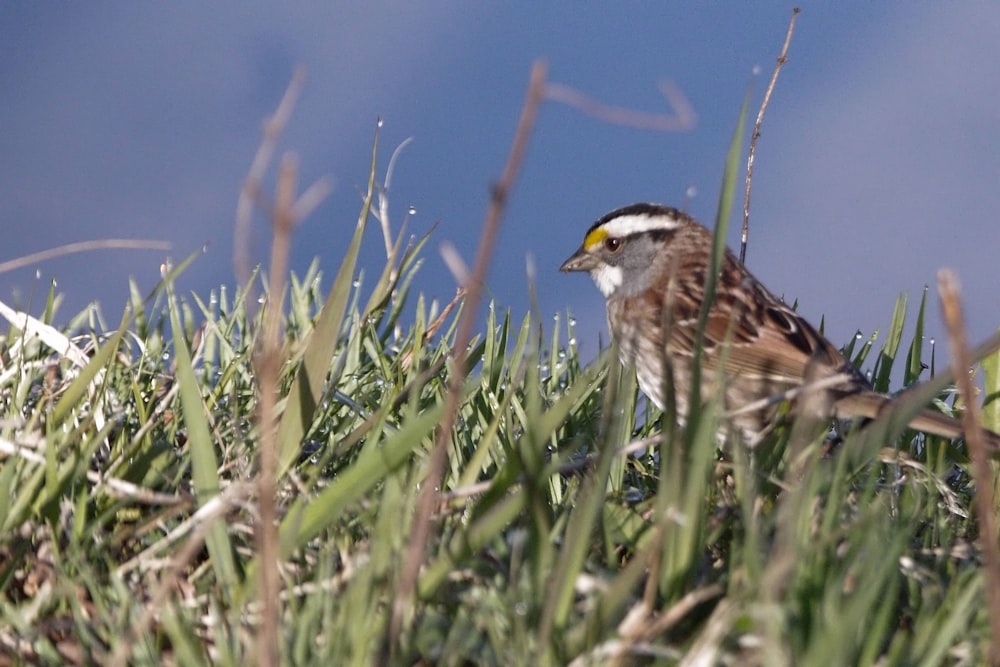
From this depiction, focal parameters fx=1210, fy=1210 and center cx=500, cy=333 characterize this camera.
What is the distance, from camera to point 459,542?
103 inches

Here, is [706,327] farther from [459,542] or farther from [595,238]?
[459,542]

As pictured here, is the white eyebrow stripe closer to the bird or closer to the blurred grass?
the bird

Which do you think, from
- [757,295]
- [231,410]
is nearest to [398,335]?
[231,410]

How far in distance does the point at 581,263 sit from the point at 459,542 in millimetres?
4208

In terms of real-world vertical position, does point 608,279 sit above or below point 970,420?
below

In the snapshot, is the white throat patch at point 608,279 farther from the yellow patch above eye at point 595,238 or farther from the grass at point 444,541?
the grass at point 444,541

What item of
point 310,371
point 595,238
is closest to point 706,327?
point 595,238

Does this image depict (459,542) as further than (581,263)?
No

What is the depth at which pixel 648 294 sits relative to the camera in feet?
20.7

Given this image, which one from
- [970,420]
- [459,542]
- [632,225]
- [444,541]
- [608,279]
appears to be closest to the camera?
[970,420]

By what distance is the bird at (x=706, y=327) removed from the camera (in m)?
5.08

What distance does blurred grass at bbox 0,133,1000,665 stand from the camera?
7.82 feet

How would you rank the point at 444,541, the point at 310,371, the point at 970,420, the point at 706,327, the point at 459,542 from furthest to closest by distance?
the point at 706,327, the point at 310,371, the point at 444,541, the point at 459,542, the point at 970,420

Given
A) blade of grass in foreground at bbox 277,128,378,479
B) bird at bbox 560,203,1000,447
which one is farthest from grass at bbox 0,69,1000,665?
bird at bbox 560,203,1000,447
